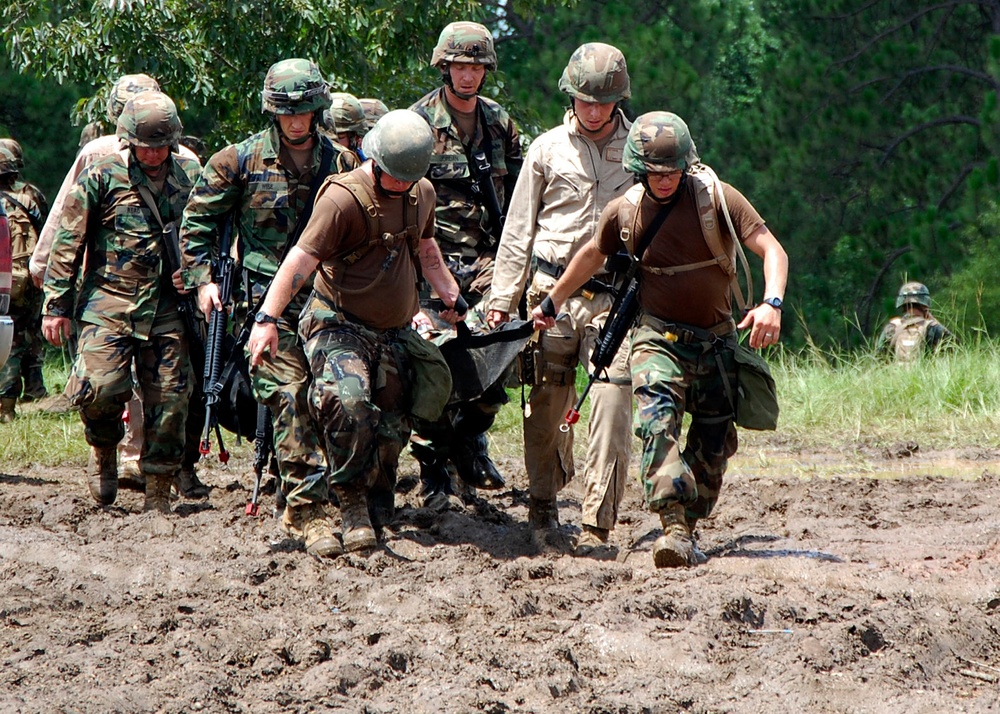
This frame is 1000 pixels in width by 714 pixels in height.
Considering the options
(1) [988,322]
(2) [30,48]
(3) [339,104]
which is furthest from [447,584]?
(1) [988,322]

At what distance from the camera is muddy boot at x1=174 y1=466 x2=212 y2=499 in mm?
8148

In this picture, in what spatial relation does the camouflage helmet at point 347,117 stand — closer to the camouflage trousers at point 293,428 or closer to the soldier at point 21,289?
the camouflage trousers at point 293,428

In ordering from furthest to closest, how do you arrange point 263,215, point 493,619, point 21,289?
point 21,289
point 263,215
point 493,619

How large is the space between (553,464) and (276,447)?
1.35 metres

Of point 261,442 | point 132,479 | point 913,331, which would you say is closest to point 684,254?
point 261,442

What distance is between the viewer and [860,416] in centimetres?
1026

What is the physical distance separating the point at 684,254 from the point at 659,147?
Answer: 1.70 ft

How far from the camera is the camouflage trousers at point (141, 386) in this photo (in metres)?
7.08

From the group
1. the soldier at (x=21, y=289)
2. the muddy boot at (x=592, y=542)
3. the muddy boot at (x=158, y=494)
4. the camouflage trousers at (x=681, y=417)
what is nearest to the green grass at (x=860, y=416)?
the soldier at (x=21, y=289)

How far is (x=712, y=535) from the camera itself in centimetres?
709

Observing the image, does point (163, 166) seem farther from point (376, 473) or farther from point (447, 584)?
point (447, 584)

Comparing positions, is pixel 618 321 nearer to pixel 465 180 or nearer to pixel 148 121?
pixel 465 180

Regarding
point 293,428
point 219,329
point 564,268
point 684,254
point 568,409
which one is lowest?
point 293,428

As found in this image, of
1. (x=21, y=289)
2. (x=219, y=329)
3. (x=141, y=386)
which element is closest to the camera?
(x=219, y=329)
